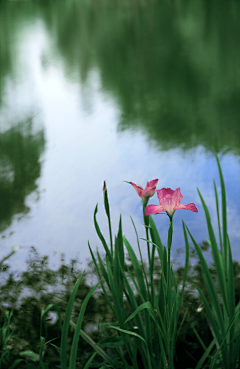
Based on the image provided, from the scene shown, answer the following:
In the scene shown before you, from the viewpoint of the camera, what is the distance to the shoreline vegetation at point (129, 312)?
0.78 metres

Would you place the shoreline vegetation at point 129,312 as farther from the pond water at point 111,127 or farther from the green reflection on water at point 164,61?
the green reflection on water at point 164,61

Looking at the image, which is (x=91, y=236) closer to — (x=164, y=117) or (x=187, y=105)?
(x=164, y=117)

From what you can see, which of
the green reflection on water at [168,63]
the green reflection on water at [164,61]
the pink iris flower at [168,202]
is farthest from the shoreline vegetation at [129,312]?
the green reflection on water at [164,61]

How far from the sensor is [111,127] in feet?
9.44

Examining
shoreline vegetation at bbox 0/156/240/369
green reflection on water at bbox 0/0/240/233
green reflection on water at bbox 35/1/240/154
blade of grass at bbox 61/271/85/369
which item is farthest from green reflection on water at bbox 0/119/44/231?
blade of grass at bbox 61/271/85/369

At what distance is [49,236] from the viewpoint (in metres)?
1.65

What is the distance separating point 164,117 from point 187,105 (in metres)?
0.33

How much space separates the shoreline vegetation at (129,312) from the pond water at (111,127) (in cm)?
21

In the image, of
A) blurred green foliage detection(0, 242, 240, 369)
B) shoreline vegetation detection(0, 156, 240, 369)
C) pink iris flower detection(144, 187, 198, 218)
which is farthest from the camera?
blurred green foliage detection(0, 242, 240, 369)

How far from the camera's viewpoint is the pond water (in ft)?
5.70

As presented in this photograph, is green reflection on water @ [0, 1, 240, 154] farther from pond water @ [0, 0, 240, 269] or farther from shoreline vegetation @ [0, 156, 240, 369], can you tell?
shoreline vegetation @ [0, 156, 240, 369]

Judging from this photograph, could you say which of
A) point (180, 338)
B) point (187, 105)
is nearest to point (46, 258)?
point (180, 338)

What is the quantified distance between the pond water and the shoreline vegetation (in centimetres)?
21

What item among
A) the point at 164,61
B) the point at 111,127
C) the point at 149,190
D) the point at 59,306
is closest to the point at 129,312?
the point at 59,306
